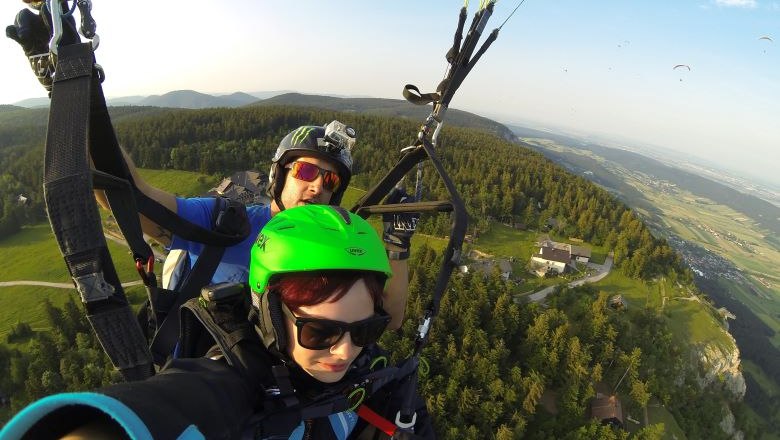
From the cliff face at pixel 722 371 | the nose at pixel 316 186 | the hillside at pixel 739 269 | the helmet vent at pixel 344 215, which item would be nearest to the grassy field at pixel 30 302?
the nose at pixel 316 186

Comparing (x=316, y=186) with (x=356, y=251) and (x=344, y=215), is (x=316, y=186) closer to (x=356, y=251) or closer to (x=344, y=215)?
(x=344, y=215)

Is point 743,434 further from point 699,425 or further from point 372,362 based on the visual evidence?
point 372,362

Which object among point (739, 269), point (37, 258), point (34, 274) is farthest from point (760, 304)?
point (37, 258)

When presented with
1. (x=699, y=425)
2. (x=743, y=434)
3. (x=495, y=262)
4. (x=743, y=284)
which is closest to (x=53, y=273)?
(x=495, y=262)

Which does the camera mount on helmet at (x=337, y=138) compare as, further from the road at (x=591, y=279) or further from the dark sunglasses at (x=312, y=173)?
the road at (x=591, y=279)

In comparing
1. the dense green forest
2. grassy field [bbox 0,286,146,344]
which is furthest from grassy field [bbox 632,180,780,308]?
grassy field [bbox 0,286,146,344]
